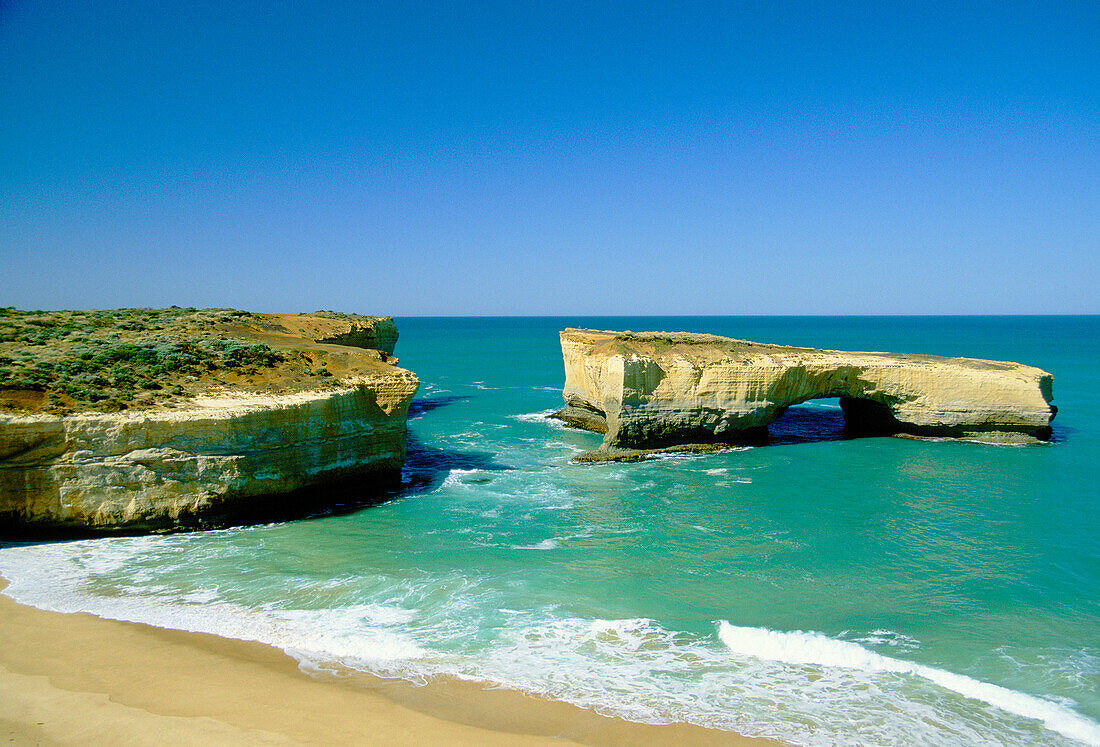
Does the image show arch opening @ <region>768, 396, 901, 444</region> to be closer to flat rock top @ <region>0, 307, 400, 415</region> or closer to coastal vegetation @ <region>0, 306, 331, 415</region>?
flat rock top @ <region>0, 307, 400, 415</region>

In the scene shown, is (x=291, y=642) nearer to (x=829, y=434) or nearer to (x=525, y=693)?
(x=525, y=693)

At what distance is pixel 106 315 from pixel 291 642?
23.1 meters

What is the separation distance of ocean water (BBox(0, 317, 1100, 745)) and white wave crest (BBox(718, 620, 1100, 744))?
0.04 meters

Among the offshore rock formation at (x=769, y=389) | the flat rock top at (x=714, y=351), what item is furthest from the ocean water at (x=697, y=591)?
the flat rock top at (x=714, y=351)

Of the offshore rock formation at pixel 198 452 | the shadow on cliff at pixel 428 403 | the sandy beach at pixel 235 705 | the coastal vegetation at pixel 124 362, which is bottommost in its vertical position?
the sandy beach at pixel 235 705

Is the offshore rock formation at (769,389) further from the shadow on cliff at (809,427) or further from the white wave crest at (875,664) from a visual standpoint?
the white wave crest at (875,664)

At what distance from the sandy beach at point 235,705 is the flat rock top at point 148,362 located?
22.0ft

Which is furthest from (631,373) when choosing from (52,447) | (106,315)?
(106,315)

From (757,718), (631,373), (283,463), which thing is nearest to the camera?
(757,718)

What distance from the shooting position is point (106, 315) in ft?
86.0

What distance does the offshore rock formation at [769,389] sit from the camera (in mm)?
23672

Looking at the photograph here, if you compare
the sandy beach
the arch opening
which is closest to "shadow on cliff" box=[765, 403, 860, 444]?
the arch opening

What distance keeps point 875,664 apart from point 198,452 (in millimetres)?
14777

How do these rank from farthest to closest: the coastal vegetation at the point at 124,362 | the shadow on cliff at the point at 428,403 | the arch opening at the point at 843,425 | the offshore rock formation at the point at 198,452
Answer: the shadow on cliff at the point at 428,403 → the arch opening at the point at 843,425 → the coastal vegetation at the point at 124,362 → the offshore rock formation at the point at 198,452
